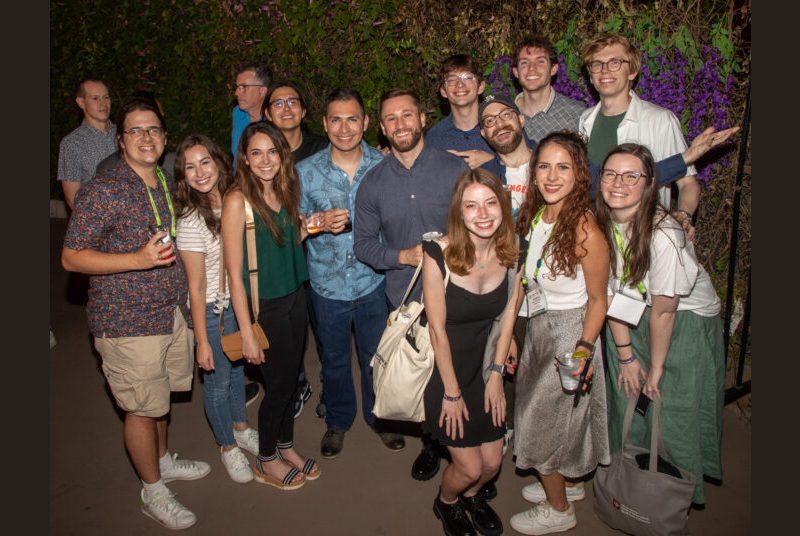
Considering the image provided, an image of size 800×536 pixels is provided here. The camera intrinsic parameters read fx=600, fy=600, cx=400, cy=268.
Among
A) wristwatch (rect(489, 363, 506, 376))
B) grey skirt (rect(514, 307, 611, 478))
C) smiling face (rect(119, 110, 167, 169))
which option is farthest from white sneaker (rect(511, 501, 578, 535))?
smiling face (rect(119, 110, 167, 169))

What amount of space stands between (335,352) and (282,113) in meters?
1.76

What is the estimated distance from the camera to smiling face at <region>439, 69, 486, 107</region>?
3955 millimetres

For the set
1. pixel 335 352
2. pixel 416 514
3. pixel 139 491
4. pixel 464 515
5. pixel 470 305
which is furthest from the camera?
pixel 335 352

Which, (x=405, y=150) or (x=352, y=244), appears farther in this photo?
(x=352, y=244)

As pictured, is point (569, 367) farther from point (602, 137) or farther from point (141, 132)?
point (141, 132)

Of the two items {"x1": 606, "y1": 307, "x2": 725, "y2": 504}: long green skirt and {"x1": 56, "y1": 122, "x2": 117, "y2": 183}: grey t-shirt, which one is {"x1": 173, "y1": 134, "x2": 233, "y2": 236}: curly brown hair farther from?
{"x1": 606, "y1": 307, "x2": 725, "y2": 504}: long green skirt

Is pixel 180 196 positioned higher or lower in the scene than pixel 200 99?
lower

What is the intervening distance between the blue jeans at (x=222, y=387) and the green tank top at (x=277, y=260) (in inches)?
12.2

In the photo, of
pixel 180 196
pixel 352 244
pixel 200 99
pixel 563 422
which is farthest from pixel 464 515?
pixel 200 99

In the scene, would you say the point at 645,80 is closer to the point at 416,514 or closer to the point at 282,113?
the point at 282,113

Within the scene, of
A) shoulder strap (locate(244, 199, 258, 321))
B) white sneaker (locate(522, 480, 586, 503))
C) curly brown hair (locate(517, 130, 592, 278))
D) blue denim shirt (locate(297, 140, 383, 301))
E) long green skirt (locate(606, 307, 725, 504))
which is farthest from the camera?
blue denim shirt (locate(297, 140, 383, 301))

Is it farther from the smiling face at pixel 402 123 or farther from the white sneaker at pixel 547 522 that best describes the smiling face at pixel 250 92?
the white sneaker at pixel 547 522

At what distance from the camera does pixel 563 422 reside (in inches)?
122

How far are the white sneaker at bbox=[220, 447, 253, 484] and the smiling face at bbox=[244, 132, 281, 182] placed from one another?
185 centimetres
